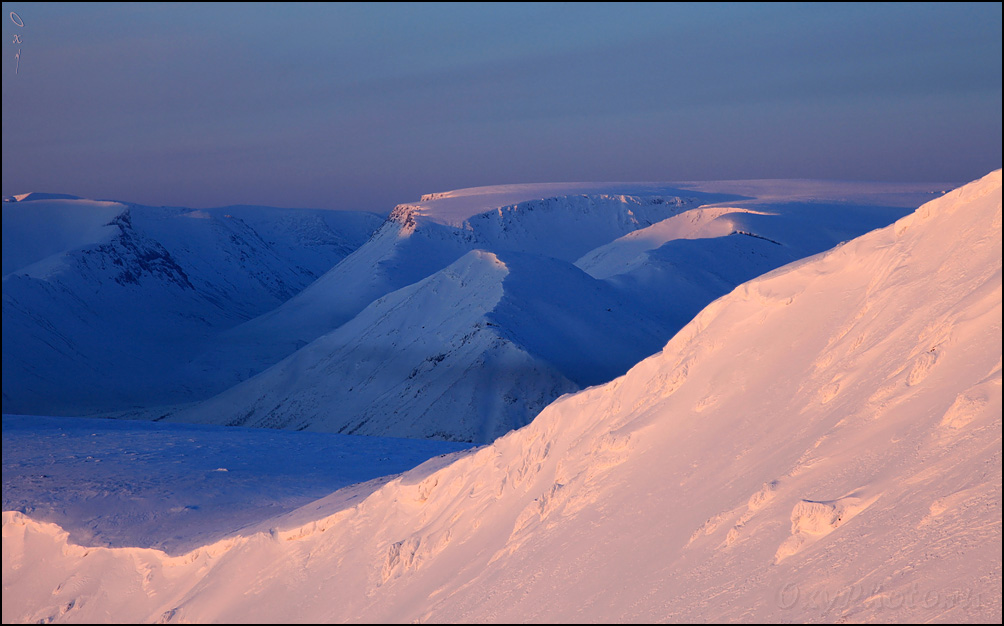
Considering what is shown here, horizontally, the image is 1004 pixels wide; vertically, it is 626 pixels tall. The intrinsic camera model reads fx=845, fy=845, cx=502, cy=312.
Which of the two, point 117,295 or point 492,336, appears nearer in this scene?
point 492,336

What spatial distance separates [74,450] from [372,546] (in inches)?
420

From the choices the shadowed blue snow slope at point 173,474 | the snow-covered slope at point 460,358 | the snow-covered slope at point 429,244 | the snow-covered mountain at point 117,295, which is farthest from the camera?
the snow-covered slope at point 429,244

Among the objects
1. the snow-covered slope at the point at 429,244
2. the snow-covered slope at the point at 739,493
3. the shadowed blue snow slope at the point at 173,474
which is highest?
the snow-covered slope at the point at 739,493

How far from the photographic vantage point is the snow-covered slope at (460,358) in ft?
95.0

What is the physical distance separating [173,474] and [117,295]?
188 ft

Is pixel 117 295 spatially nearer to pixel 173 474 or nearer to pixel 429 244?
pixel 429 244

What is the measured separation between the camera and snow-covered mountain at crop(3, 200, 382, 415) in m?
49.5

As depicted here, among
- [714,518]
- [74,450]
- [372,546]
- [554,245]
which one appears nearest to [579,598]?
[714,518]

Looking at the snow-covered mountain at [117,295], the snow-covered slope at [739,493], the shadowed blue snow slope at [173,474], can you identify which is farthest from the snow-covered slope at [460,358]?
the snow-covered slope at [739,493]

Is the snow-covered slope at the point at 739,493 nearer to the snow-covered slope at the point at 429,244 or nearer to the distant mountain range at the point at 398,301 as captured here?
the distant mountain range at the point at 398,301

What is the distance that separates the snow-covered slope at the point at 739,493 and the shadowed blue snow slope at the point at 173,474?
1.96 m

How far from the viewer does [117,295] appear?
66250 mm

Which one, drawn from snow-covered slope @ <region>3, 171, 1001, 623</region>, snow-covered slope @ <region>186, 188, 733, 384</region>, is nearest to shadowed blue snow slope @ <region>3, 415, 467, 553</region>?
snow-covered slope @ <region>3, 171, 1001, 623</region>

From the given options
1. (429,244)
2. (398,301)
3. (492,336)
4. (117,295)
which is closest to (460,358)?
(492,336)
